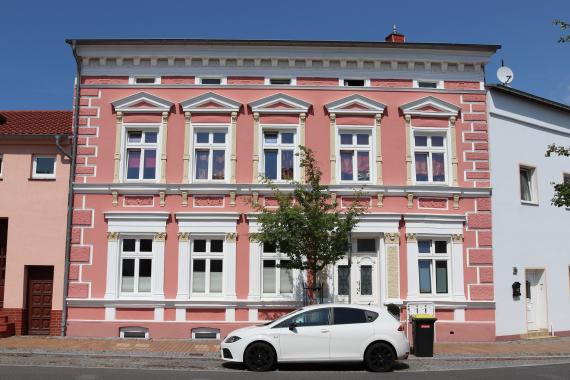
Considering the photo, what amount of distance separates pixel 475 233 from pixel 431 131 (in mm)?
3683

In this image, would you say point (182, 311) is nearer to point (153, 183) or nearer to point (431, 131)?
point (153, 183)

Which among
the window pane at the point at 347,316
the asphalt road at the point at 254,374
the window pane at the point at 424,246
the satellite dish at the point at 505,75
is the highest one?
the satellite dish at the point at 505,75

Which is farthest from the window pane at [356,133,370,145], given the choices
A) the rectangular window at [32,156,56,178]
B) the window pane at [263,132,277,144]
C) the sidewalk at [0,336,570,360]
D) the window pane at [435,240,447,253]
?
the rectangular window at [32,156,56,178]

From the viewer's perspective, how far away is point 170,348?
1591cm

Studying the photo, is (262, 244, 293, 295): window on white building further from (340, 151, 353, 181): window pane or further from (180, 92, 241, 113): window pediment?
(180, 92, 241, 113): window pediment

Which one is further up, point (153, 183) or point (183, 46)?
point (183, 46)

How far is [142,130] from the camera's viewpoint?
19.0 meters

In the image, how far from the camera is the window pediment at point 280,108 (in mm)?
18797

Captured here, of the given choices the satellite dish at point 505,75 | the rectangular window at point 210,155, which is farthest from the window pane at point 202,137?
the satellite dish at point 505,75

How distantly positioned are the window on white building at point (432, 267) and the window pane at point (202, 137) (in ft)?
25.6

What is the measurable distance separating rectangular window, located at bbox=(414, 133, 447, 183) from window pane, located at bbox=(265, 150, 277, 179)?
186 inches

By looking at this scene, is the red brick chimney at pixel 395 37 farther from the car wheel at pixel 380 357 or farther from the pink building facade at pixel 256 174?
the car wheel at pixel 380 357

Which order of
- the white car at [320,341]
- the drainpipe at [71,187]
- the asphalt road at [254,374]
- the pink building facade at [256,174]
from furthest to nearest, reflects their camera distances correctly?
the pink building facade at [256,174]
the drainpipe at [71,187]
the white car at [320,341]
the asphalt road at [254,374]

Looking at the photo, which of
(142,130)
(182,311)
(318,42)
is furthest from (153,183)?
(318,42)
